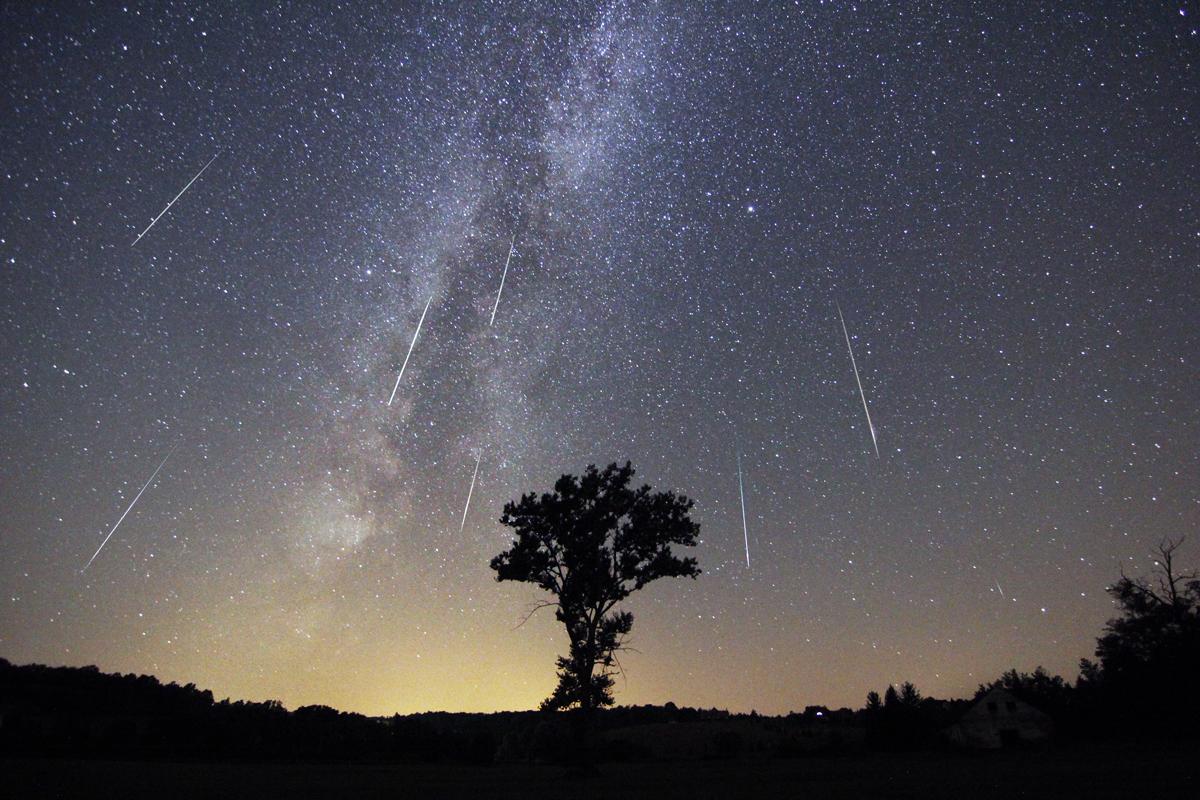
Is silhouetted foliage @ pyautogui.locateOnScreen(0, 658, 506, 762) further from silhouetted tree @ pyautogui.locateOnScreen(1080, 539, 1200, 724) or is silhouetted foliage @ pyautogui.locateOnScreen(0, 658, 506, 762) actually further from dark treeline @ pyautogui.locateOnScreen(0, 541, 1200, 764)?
silhouetted tree @ pyautogui.locateOnScreen(1080, 539, 1200, 724)

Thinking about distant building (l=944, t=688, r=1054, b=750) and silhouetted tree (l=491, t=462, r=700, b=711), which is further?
distant building (l=944, t=688, r=1054, b=750)

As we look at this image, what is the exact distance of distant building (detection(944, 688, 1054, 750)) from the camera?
176 feet

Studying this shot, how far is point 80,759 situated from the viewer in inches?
1195

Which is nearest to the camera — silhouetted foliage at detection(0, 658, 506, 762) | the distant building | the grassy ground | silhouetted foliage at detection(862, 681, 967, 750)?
the grassy ground

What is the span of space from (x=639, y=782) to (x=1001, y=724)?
153 ft

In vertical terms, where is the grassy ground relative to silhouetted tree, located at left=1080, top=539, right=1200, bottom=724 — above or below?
below

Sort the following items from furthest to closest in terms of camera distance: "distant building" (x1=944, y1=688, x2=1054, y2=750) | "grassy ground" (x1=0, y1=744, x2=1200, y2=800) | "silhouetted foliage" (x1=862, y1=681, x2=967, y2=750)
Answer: "distant building" (x1=944, y1=688, x2=1054, y2=750), "silhouetted foliage" (x1=862, y1=681, x2=967, y2=750), "grassy ground" (x1=0, y1=744, x2=1200, y2=800)

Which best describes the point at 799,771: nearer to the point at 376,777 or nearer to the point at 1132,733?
the point at 376,777

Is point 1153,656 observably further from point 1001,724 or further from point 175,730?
point 175,730

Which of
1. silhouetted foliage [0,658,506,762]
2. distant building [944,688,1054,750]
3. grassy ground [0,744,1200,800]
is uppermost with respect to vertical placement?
distant building [944,688,1054,750]

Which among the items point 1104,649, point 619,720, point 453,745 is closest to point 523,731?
point 453,745

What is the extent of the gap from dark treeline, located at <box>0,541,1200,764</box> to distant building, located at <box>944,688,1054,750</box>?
0.65 ft

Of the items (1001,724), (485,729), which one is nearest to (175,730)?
(485,729)

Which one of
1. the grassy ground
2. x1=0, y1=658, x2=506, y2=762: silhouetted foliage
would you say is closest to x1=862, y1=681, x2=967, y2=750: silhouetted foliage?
the grassy ground
